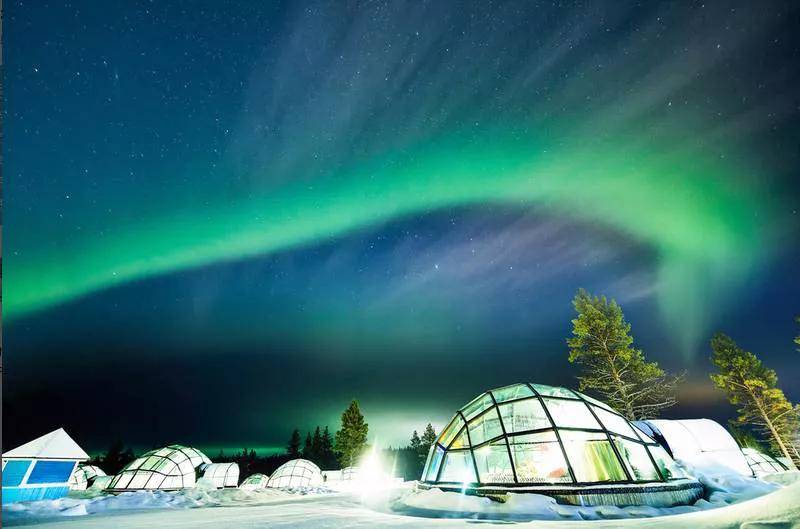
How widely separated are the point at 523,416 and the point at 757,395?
103 ft

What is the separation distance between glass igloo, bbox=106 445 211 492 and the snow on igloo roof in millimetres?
27118

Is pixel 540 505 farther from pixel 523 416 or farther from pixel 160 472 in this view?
pixel 160 472

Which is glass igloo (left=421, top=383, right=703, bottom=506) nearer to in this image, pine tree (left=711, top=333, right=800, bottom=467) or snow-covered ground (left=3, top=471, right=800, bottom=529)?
snow-covered ground (left=3, top=471, right=800, bottom=529)

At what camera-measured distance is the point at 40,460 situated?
16.3 meters

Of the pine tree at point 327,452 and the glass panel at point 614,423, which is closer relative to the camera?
the glass panel at point 614,423

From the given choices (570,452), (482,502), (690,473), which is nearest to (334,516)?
(482,502)

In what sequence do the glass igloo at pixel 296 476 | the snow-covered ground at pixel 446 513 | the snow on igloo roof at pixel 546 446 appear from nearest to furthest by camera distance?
the snow-covered ground at pixel 446 513 → the snow on igloo roof at pixel 546 446 → the glass igloo at pixel 296 476

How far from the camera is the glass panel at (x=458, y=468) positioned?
870cm

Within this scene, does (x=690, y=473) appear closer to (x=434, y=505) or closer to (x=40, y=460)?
(x=434, y=505)

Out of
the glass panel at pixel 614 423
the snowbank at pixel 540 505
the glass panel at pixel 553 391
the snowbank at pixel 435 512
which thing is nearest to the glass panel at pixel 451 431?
the snowbank at pixel 435 512

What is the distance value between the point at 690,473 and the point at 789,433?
101ft

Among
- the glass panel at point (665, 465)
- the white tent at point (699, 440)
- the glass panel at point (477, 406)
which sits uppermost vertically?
the glass panel at point (477, 406)

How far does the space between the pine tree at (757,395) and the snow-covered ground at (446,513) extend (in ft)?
78.5

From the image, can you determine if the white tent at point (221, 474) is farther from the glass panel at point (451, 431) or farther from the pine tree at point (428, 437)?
the pine tree at point (428, 437)
